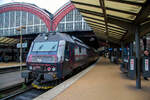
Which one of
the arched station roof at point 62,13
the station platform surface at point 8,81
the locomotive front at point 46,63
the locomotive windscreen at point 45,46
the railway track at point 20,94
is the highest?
the arched station roof at point 62,13

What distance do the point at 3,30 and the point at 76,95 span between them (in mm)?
46357

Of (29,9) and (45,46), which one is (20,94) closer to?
(45,46)

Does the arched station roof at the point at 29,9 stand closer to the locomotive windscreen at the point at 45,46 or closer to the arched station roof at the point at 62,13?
the arched station roof at the point at 62,13

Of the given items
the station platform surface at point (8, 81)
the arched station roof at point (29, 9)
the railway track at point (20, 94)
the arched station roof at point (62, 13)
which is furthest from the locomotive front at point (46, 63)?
the arched station roof at point (29, 9)

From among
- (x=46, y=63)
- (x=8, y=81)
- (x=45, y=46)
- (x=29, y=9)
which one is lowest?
(x=8, y=81)

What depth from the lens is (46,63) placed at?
6.04 metres

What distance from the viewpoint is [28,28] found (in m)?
40.0

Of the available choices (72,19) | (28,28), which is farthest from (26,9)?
(72,19)

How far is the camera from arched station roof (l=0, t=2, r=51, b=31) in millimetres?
38256

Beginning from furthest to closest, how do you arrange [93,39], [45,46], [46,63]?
[93,39]
[45,46]
[46,63]

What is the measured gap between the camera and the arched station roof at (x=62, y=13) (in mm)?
35984

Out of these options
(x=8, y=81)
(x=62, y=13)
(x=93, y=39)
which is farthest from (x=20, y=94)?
(x=62, y=13)

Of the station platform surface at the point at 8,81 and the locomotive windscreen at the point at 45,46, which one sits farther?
the station platform surface at the point at 8,81

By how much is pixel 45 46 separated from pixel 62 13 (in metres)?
31.9
